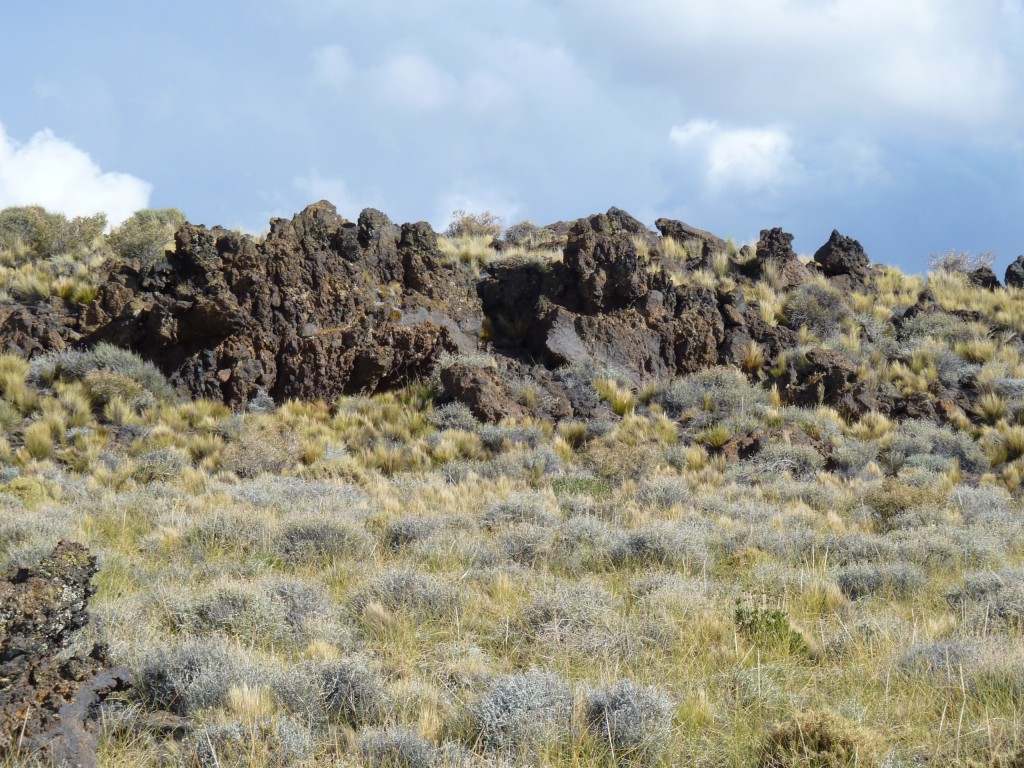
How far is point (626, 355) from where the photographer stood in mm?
15227

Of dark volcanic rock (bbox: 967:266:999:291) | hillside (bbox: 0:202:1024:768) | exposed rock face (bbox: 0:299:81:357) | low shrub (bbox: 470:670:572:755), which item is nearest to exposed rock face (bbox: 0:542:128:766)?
hillside (bbox: 0:202:1024:768)

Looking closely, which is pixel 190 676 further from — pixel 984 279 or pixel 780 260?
pixel 984 279

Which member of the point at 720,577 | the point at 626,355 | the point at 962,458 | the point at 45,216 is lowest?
the point at 720,577

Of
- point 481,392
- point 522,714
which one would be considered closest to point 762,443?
point 481,392

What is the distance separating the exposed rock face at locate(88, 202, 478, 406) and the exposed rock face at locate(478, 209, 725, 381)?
1731 millimetres

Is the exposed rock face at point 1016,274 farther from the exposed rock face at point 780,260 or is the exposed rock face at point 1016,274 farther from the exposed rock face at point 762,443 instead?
the exposed rock face at point 762,443

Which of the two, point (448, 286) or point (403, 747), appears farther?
point (448, 286)

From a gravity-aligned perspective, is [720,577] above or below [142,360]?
below

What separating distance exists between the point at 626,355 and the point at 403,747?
496 inches

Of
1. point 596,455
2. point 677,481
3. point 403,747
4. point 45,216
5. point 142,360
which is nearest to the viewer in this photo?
point 403,747

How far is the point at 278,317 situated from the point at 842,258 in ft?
49.3

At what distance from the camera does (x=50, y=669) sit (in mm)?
3154

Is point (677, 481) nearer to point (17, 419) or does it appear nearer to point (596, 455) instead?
point (596, 455)

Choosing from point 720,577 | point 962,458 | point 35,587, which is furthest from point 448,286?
point 35,587
